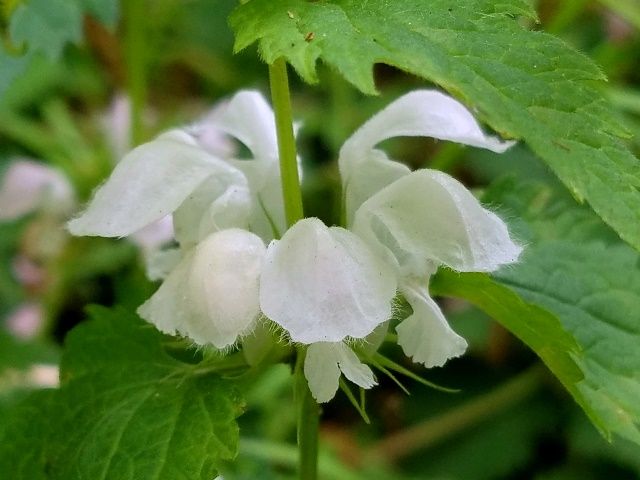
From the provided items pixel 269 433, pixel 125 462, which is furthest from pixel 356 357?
pixel 269 433

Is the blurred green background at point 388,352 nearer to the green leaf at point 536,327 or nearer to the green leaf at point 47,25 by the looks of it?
the green leaf at point 47,25

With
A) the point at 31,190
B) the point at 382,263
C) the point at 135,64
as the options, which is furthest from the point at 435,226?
the point at 31,190

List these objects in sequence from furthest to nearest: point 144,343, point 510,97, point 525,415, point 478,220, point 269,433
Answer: point 525,415
point 269,433
point 144,343
point 478,220
point 510,97

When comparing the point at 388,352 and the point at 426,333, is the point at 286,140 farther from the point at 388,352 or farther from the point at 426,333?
the point at 388,352

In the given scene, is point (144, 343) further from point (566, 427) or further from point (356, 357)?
point (566, 427)

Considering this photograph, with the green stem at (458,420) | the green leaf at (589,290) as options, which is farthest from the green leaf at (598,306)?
the green stem at (458,420)

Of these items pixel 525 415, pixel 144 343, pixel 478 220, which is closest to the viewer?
pixel 478 220
